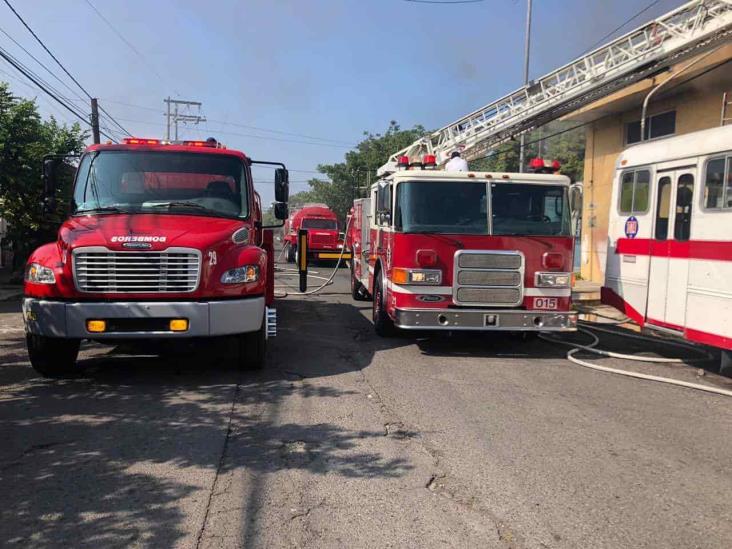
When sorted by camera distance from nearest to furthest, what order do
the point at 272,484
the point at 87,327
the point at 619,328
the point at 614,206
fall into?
the point at 272,484, the point at 87,327, the point at 614,206, the point at 619,328

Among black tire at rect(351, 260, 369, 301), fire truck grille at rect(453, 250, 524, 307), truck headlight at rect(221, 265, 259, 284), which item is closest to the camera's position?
truck headlight at rect(221, 265, 259, 284)

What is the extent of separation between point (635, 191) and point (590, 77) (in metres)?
6.77

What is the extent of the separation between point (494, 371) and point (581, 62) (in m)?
10.1

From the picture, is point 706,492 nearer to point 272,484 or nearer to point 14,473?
point 272,484

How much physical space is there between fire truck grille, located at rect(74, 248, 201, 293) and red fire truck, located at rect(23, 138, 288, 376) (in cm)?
1

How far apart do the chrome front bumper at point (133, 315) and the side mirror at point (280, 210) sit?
6.85ft

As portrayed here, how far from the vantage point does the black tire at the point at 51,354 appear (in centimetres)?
653

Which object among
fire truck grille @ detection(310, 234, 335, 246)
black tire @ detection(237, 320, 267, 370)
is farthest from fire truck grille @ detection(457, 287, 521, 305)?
fire truck grille @ detection(310, 234, 335, 246)

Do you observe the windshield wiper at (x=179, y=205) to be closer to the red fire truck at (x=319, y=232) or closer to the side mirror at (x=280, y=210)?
the side mirror at (x=280, y=210)

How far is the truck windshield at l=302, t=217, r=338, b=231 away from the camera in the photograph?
2717 centimetres

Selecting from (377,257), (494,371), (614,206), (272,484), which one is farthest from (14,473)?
(614,206)

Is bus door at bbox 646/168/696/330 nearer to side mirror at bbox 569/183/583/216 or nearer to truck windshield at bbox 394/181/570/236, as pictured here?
side mirror at bbox 569/183/583/216

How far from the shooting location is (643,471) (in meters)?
4.43

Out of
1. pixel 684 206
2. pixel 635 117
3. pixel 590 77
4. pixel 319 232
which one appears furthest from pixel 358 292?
pixel 319 232
